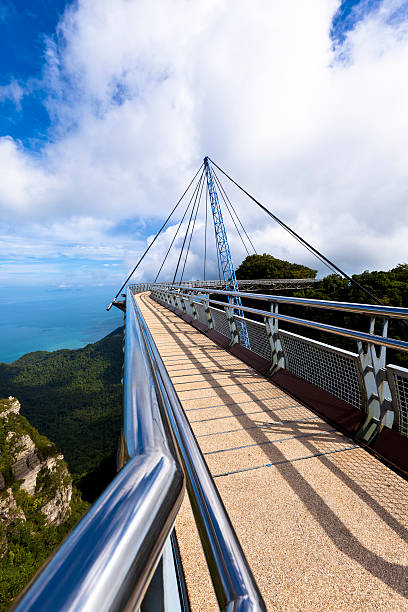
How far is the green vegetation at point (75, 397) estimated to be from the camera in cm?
7344

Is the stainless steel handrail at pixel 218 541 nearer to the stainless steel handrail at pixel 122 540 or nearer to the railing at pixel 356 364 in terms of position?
the stainless steel handrail at pixel 122 540

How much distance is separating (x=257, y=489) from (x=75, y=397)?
117 metres

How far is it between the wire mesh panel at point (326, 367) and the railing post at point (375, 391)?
97mm

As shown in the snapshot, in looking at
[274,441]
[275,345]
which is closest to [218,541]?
[274,441]

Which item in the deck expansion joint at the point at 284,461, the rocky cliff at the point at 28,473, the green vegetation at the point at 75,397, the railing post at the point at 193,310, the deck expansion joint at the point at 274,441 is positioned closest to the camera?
the deck expansion joint at the point at 284,461

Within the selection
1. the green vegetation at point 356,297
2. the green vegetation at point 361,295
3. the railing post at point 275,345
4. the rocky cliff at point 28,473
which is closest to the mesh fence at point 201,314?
the railing post at point 275,345

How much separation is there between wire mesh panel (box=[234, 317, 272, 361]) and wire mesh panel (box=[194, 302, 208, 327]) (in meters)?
3.25

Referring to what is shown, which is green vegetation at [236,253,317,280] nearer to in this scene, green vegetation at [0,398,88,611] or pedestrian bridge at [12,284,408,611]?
green vegetation at [0,398,88,611]

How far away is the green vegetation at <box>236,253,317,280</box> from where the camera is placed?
75562mm

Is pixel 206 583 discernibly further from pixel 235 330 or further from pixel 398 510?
pixel 235 330

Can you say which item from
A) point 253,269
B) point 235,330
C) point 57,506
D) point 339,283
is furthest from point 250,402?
point 253,269

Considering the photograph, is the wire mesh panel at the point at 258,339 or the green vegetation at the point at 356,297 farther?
the green vegetation at the point at 356,297

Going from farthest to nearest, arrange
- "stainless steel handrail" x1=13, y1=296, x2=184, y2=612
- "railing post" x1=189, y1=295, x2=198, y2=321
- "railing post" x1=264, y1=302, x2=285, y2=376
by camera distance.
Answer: "railing post" x1=189, y1=295, x2=198, y2=321 < "railing post" x1=264, y1=302, x2=285, y2=376 < "stainless steel handrail" x1=13, y1=296, x2=184, y2=612

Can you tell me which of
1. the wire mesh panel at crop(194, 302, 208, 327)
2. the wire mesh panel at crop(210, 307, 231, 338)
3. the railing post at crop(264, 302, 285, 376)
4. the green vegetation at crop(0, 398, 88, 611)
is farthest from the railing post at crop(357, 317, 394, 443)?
the green vegetation at crop(0, 398, 88, 611)
